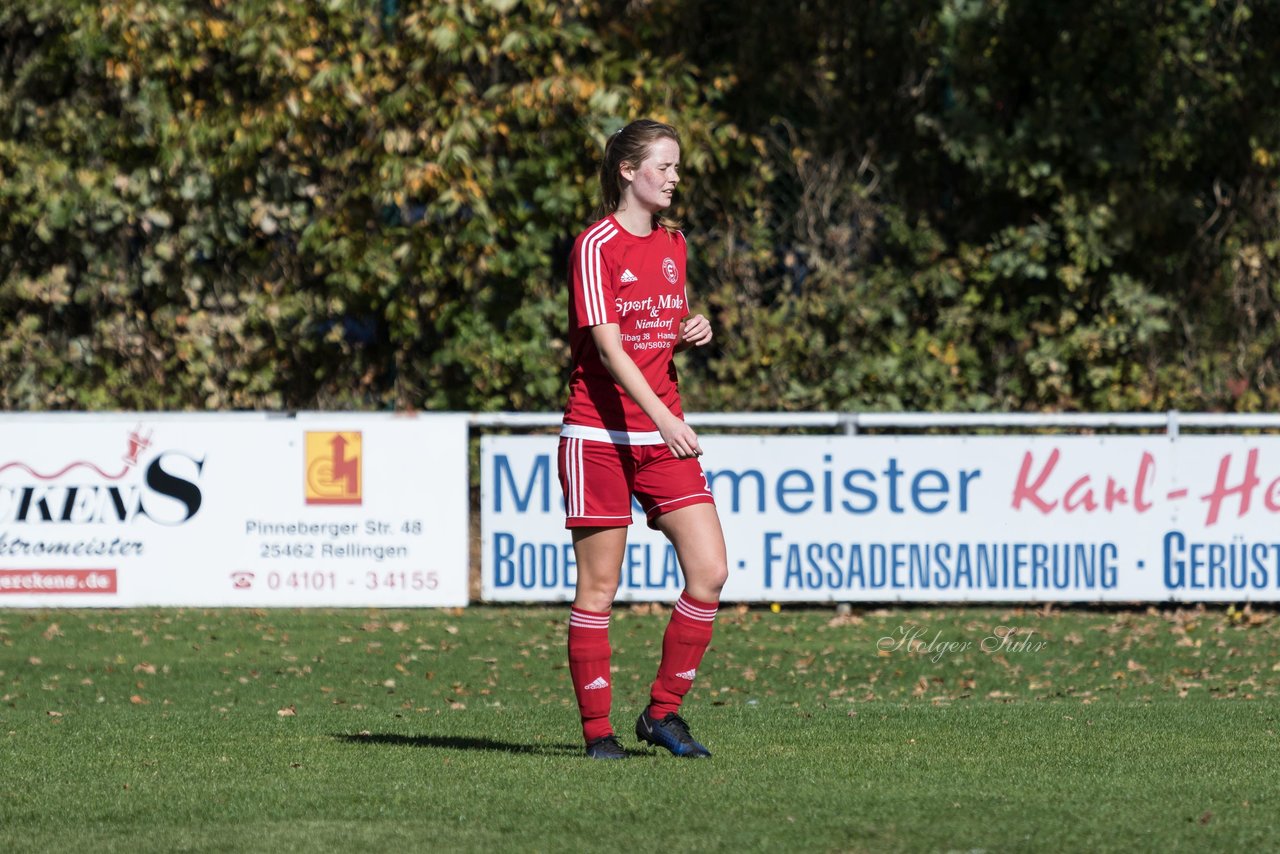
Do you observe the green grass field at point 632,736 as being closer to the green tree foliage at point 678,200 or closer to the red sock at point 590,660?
the red sock at point 590,660

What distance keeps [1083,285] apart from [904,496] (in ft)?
15.2

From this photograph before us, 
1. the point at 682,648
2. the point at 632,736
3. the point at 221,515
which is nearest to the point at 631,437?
the point at 682,648

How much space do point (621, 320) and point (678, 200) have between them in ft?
33.9

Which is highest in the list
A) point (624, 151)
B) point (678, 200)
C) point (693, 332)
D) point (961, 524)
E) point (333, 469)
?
point (678, 200)

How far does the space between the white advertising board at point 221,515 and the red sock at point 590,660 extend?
6.11 metres

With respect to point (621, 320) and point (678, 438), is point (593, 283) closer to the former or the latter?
point (621, 320)

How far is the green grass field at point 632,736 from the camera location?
493 cm

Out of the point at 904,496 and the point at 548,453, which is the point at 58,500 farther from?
the point at 904,496

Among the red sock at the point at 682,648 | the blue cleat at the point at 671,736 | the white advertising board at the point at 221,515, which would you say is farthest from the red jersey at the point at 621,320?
the white advertising board at the point at 221,515

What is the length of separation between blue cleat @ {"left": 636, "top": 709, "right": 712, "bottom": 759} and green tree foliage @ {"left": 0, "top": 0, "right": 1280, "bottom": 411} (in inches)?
360

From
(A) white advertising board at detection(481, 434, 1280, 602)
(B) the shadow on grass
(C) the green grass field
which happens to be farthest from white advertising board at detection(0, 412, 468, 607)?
(B) the shadow on grass

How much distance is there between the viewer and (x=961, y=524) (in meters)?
11.9

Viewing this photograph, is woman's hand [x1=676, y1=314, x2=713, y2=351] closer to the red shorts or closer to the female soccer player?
the female soccer player

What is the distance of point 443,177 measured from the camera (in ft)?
47.9
